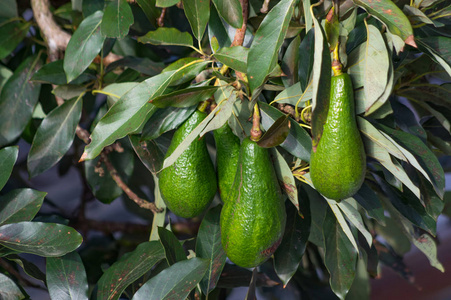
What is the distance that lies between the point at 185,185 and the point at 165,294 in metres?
0.16

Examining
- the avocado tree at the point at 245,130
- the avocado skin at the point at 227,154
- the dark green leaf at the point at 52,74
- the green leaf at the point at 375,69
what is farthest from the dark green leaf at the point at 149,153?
the green leaf at the point at 375,69

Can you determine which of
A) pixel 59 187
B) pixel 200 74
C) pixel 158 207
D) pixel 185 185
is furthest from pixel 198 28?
pixel 59 187

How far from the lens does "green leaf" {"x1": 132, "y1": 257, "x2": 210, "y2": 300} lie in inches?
23.7

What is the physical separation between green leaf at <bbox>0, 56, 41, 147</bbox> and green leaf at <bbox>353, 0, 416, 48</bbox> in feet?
2.10

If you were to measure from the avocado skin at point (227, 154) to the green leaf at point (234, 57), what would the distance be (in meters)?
0.09

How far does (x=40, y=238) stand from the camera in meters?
0.63

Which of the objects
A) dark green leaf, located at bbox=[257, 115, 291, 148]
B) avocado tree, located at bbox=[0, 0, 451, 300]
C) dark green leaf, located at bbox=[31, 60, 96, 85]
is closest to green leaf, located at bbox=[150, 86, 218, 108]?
avocado tree, located at bbox=[0, 0, 451, 300]

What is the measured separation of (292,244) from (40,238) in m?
0.38

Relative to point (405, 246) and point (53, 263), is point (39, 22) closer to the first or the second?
point (53, 263)

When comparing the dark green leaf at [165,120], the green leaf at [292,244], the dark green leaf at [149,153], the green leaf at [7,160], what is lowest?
the green leaf at [292,244]

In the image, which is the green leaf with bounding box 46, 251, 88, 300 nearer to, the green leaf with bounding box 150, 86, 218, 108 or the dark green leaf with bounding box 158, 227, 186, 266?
the dark green leaf with bounding box 158, 227, 186, 266

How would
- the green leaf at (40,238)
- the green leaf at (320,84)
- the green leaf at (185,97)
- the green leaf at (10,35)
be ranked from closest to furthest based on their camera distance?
the green leaf at (320,84)
the green leaf at (185,97)
the green leaf at (40,238)
the green leaf at (10,35)

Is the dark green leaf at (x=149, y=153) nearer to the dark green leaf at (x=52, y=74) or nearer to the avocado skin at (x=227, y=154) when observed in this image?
the avocado skin at (x=227, y=154)

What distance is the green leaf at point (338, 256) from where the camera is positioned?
0.65 meters
